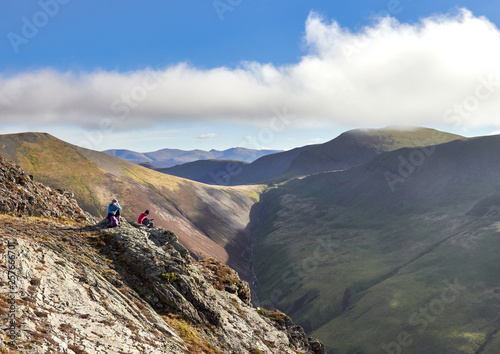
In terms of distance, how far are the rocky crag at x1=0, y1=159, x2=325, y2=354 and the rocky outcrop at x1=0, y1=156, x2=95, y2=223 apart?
0.10 metres

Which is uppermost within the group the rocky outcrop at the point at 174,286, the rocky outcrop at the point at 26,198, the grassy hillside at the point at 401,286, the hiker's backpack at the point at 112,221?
the rocky outcrop at the point at 26,198

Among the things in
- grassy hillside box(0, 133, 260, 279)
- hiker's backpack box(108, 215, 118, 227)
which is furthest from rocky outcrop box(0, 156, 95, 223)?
grassy hillside box(0, 133, 260, 279)

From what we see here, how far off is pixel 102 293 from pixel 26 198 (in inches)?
742

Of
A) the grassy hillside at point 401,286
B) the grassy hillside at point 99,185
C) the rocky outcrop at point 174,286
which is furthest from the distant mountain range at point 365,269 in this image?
the rocky outcrop at point 174,286

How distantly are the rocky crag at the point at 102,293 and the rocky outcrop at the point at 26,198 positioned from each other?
0.10 m

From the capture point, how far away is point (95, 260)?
1020 inches

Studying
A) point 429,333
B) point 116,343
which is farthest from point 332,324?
point 116,343

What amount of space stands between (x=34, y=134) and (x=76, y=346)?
187m

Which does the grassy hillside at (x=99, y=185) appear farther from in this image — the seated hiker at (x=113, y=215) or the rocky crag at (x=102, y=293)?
the seated hiker at (x=113, y=215)

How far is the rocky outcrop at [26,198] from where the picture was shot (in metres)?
32.0

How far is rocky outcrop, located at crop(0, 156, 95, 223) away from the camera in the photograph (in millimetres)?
31984

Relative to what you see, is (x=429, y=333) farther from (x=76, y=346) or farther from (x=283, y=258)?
(x=76, y=346)

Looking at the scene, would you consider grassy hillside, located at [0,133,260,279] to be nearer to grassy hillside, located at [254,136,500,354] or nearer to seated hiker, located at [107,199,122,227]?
grassy hillside, located at [254,136,500,354]

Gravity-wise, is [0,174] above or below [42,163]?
below
